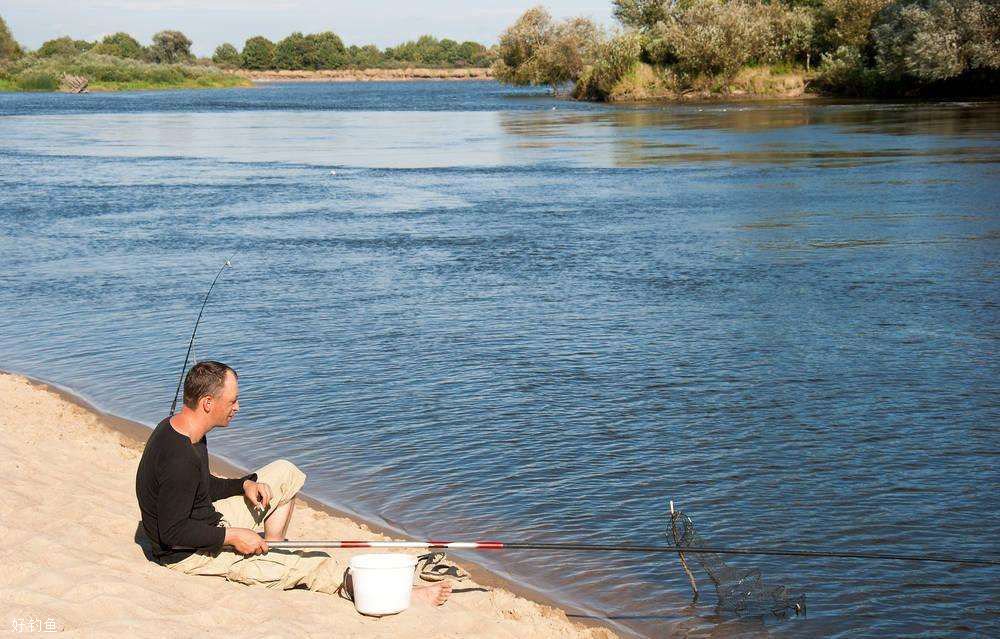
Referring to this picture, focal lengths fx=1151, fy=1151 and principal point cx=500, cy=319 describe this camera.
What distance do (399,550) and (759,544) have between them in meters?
1.97

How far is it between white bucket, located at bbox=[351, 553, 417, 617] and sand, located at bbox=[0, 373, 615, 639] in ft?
0.19

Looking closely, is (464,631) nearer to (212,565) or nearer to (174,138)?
(212,565)

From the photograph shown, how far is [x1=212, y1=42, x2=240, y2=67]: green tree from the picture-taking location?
167 metres

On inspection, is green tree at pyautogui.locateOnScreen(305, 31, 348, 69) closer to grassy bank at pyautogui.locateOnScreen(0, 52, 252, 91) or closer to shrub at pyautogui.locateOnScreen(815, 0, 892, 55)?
grassy bank at pyautogui.locateOnScreen(0, 52, 252, 91)

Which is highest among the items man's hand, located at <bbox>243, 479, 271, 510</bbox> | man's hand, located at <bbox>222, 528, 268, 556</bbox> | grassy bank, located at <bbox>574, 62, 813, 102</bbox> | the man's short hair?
grassy bank, located at <bbox>574, 62, 813, 102</bbox>

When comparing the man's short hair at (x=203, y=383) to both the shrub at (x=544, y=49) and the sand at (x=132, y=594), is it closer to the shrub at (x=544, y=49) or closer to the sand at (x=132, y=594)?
the sand at (x=132, y=594)

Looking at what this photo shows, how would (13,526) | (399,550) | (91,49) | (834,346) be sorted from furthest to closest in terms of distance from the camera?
(91,49) → (834,346) → (399,550) → (13,526)

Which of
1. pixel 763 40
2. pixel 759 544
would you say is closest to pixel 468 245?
pixel 759 544

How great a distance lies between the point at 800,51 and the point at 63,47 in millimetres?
97005

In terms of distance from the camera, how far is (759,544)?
6.30 metres

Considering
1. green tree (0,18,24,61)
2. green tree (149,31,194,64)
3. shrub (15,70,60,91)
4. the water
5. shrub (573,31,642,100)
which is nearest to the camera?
the water

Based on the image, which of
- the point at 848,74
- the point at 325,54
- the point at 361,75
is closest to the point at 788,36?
the point at 848,74

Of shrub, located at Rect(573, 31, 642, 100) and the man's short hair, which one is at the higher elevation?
shrub, located at Rect(573, 31, 642, 100)

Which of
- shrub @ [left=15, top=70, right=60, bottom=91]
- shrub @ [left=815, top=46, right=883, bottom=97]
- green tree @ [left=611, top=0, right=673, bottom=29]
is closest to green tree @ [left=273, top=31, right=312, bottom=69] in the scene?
shrub @ [left=15, top=70, right=60, bottom=91]
